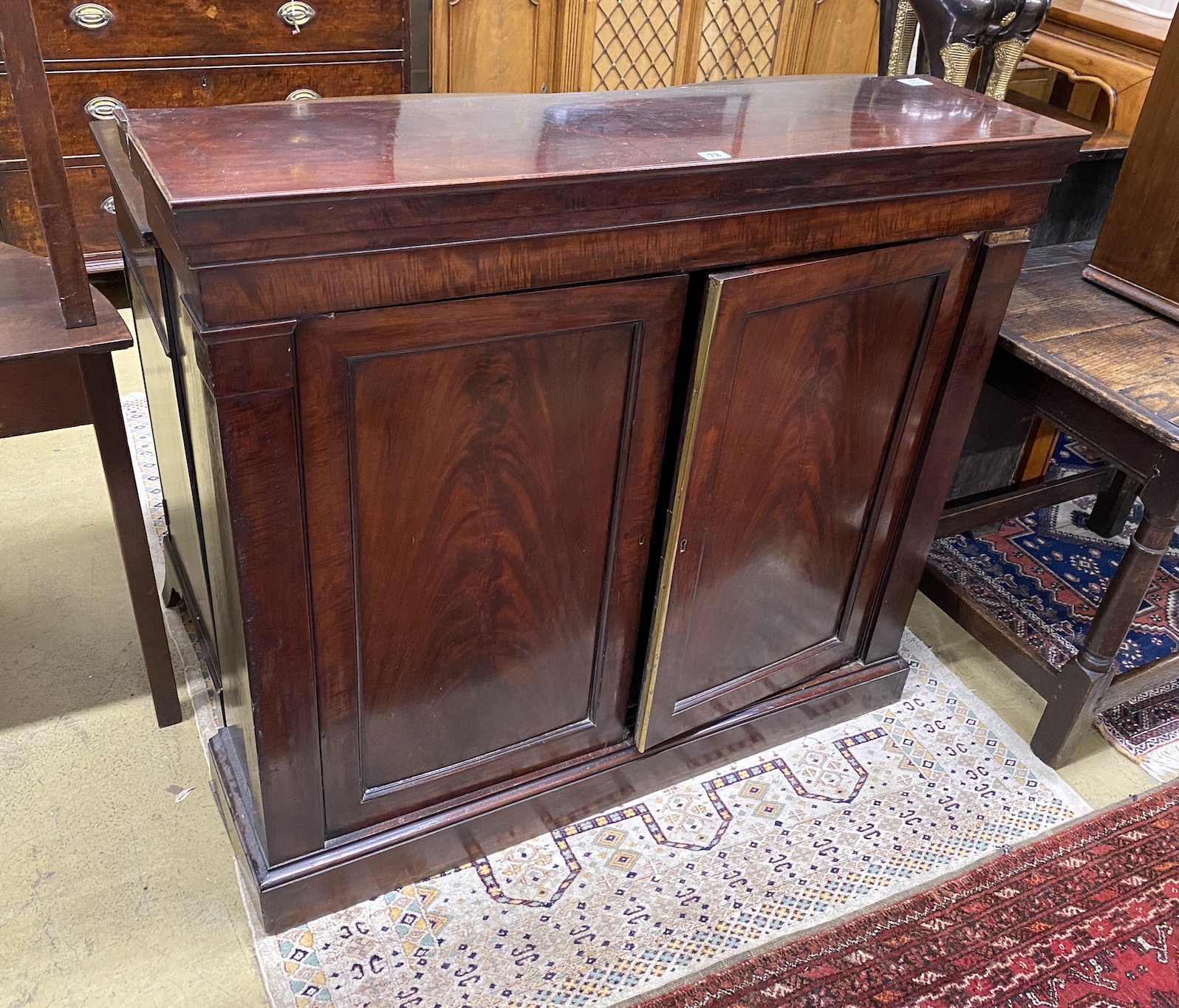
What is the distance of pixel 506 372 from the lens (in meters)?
1.25

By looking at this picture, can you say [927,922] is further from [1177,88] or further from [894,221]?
[1177,88]

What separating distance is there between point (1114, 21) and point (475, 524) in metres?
2.16

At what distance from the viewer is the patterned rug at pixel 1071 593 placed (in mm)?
2062

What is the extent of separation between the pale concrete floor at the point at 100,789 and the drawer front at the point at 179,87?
44.7 inches

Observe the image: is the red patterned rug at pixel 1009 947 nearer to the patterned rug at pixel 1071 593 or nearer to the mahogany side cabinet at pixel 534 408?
the patterned rug at pixel 1071 593

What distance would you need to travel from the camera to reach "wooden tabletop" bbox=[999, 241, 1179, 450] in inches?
64.8

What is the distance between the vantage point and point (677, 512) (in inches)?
58.2

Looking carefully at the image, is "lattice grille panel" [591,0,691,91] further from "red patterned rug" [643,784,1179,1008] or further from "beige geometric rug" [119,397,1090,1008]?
"red patterned rug" [643,784,1179,1008]

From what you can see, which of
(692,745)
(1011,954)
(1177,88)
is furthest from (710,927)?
(1177,88)

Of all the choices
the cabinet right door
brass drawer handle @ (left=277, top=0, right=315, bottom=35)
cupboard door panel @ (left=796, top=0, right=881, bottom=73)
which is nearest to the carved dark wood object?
the cabinet right door

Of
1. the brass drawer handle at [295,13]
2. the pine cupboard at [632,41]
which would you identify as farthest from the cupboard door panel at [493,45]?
the brass drawer handle at [295,13]

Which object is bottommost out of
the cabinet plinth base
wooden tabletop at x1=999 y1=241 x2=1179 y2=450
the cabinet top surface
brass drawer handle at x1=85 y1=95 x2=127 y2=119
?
the cabinet plinth base

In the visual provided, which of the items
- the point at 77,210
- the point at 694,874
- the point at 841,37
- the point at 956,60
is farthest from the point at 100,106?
the point at 841,37

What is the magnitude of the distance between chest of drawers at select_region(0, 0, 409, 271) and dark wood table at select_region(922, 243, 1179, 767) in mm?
2007
